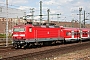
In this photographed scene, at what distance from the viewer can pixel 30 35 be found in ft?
98.4

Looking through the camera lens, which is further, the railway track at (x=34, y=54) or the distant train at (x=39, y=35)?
the distant train at (x=39, y=35)

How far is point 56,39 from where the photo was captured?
37844 millimetres

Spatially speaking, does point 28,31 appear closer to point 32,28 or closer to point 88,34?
point 32,28

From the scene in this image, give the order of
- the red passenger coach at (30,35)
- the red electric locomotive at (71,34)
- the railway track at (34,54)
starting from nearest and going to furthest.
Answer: the railway track at (34,54) < the red passenger coach at (30,35) < the red electric locomotive at (71,34)

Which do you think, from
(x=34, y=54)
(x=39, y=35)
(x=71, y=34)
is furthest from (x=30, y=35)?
(x=71, y=34)

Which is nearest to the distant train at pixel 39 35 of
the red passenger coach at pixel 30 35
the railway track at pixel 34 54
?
the red passenger coach at pixel 30 35

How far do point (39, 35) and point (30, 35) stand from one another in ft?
8.94

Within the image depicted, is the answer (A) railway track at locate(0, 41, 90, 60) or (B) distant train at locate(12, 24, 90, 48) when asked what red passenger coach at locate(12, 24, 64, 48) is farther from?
(A) railway track at locate(0, 41, 90, 60)

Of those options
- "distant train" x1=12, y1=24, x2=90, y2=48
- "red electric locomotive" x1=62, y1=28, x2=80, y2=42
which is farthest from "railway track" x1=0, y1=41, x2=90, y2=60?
"red electric locomotive" x1=62, y1=28, x2=80, y2=42

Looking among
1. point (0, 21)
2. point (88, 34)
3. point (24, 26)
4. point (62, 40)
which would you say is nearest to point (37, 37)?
point (24, 26)

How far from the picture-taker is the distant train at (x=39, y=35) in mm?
29391

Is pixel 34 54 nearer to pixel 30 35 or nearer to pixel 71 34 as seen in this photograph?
pixel 30 35

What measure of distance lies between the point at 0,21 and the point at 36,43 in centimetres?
6951

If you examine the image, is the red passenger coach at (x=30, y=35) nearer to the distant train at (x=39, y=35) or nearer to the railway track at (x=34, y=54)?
the distant train at (x=39, y=35)
